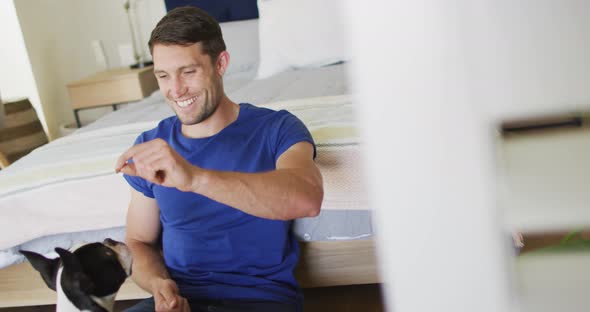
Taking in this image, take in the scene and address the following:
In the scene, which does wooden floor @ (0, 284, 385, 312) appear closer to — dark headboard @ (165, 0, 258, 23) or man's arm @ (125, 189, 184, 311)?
man's arm @ (125, 189, 184, 311)

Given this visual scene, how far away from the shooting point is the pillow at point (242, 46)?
297cm

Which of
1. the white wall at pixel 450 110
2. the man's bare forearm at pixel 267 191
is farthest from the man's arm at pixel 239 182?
the white wall at pixel 450 110

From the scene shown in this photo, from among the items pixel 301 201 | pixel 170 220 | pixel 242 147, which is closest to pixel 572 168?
pixel 301 201

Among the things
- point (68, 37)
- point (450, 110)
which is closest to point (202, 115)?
point (450, 110)

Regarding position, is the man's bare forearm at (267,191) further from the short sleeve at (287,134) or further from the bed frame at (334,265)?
the bed frame at (334,265)

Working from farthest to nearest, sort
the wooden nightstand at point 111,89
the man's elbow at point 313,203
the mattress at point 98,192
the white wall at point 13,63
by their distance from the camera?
1. the white wall at point 13,63
2. the wooden nightstand at point 111,89
3. the mattress at point 98,192
4. the man's elbow at point 313,203

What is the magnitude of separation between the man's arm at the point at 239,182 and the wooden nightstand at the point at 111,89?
239 cm

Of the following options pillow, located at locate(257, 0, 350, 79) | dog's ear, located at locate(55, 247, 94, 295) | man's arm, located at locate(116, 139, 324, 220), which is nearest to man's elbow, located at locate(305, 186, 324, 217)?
man's arm, located at locate(116, 139, 324, 220)

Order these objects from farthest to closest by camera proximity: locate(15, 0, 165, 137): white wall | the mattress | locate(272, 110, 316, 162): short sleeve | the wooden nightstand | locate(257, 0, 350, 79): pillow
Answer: locate(15, 0, 165, 137): white wall → the wooden nightstand → locate(257, 0, 350, 79): pillow → the mattress → locate(272, 110, 316, 162): short sleeve

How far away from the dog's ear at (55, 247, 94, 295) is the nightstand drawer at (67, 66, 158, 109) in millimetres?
2339

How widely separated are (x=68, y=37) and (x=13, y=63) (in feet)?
1.30

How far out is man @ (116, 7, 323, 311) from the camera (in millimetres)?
1290

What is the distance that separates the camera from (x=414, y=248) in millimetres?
212

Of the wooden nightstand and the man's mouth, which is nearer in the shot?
the man's mouth
